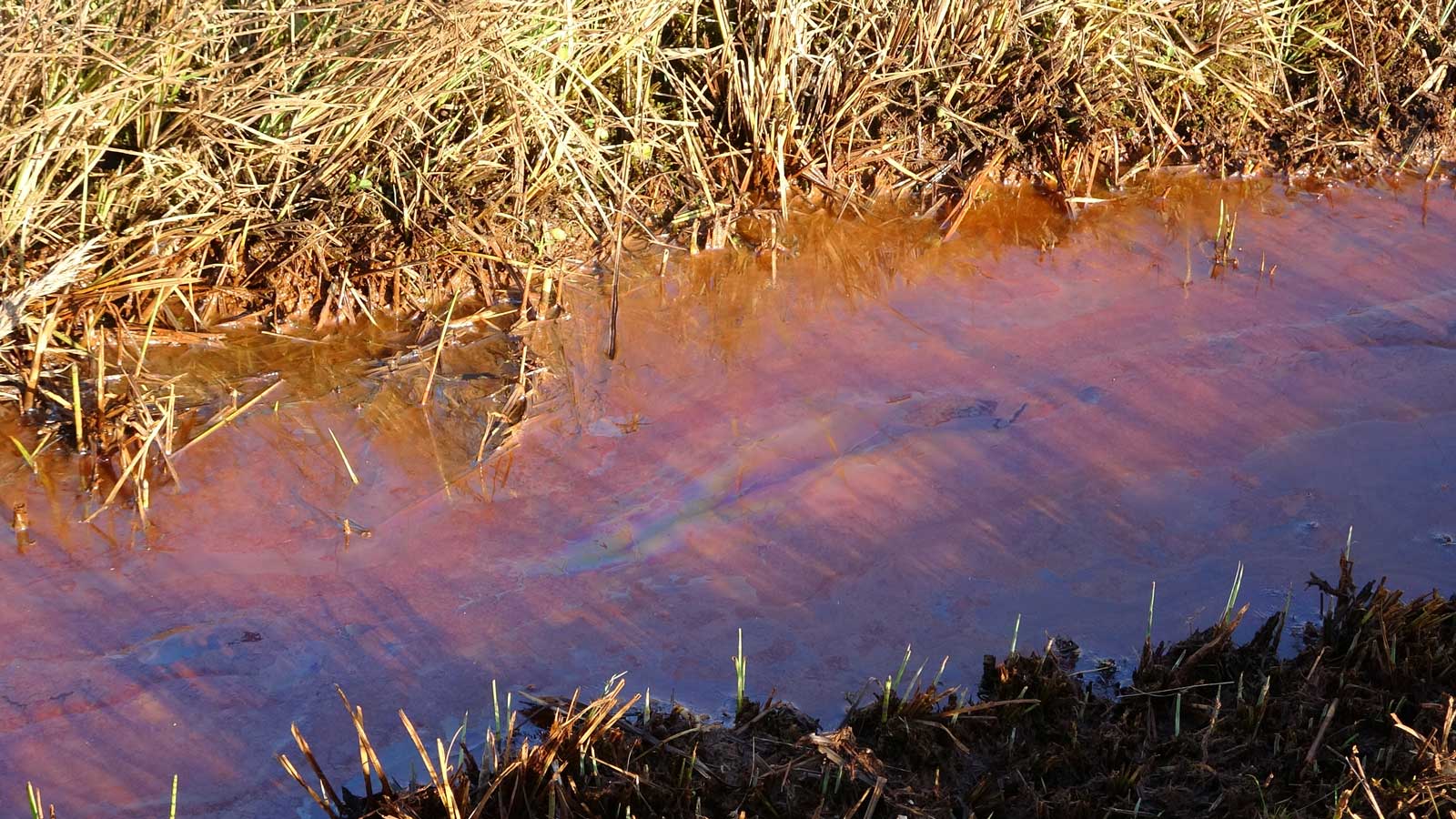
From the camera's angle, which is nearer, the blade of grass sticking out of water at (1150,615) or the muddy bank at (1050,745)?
the muddy bank at (1050,745)

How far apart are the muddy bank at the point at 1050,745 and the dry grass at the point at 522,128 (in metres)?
1.36

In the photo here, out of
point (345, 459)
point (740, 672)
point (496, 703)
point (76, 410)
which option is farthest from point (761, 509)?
point (76, 410)

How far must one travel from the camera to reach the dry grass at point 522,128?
3162mm

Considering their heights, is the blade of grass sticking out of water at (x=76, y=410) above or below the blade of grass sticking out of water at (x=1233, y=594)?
above

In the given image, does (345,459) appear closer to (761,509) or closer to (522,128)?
(761,509)

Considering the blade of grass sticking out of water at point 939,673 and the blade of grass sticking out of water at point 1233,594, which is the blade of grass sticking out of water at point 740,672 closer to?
the blade of grass sticking out of water at point 939,673

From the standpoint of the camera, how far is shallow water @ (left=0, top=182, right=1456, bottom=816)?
2.49m

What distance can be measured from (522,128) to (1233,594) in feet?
7.28

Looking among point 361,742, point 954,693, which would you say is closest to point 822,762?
point 954,693

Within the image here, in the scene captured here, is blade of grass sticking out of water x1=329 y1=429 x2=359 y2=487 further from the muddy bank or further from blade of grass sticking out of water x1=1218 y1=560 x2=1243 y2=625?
blade of grass sticking out of water x1=1218 y1=560 x2=1243 y2=625

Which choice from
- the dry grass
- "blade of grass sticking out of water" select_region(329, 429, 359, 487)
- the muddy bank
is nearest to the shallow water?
"blade of grass sticking out of water" select_region(329, 429, 359, 487)

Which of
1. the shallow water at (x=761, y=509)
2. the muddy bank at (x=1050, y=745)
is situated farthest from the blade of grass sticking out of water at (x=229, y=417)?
the muddy bank at (x=1050, y=745)

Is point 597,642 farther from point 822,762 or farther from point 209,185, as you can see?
point 209,185

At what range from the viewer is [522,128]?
11.6 feet
